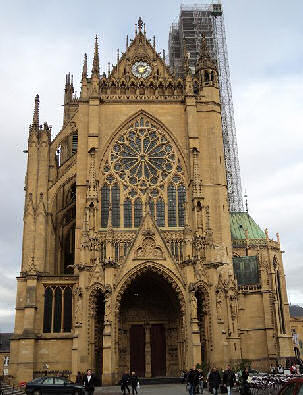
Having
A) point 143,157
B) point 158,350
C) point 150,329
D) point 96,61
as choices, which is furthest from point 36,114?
point 158,350

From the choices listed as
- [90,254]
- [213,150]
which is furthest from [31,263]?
[213,150]

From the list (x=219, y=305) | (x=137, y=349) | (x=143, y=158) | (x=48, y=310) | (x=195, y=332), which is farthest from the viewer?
(x=143, y=158)

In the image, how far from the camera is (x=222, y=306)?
3362cm

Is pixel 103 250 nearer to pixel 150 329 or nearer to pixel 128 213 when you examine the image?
pixel 128 213

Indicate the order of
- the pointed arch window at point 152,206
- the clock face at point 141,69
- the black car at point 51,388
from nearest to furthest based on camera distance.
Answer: the black car at point 51,388 → the pointed arch window at point 152,206 → the clock face at point 141,69

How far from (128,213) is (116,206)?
1.07 metres

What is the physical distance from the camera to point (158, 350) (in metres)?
35.5

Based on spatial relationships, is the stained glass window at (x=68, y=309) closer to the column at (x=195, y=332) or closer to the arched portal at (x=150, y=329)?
the arched portal at (x=150, y=329)

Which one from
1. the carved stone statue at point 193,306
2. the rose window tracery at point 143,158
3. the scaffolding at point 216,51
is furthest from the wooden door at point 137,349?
the scaffolding at point 216,51

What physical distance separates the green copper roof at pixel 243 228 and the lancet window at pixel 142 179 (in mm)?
14683

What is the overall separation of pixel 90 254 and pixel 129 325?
6.16m

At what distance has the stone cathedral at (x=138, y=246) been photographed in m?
32.6

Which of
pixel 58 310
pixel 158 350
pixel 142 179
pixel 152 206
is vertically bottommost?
pixel 158 350

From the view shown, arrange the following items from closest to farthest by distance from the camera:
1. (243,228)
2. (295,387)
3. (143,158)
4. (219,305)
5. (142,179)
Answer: (295,387), (219,305), (142,179), (143,158), (243,228)
